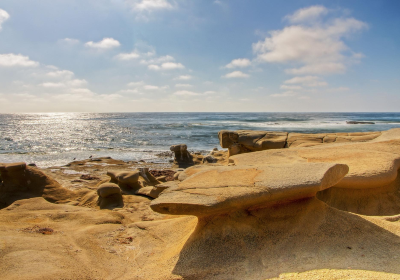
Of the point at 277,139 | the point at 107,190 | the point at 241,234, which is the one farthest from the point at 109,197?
the point at 277,139

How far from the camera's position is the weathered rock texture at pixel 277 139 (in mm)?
6071

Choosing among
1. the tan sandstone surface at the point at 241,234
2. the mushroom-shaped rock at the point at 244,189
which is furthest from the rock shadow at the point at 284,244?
the mushroom-shaped rock at the point at 244,189

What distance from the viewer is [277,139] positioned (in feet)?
21.6

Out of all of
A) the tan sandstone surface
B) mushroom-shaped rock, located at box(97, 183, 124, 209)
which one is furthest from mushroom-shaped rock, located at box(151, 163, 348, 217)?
mushroom-shaped rock, located at box(97, 183, 124, 209)

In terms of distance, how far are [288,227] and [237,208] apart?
507 millimetres

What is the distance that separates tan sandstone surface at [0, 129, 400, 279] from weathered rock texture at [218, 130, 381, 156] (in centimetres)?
284

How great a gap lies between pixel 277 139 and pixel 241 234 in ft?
15.2

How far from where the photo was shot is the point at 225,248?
2.26m

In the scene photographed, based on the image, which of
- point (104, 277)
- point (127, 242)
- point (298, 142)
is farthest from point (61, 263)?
point (298, 142)

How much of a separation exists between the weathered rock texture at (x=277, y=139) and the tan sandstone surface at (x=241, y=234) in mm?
2837

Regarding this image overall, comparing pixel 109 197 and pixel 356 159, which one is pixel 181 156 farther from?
pixel 356 159

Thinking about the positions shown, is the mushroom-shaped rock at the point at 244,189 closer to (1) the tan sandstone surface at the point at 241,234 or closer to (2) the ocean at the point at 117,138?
(1) the tan sandstone surface at the point at 241,234

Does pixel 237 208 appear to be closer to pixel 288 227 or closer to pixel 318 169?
pixel 288 227

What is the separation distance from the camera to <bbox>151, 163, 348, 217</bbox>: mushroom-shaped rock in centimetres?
217
